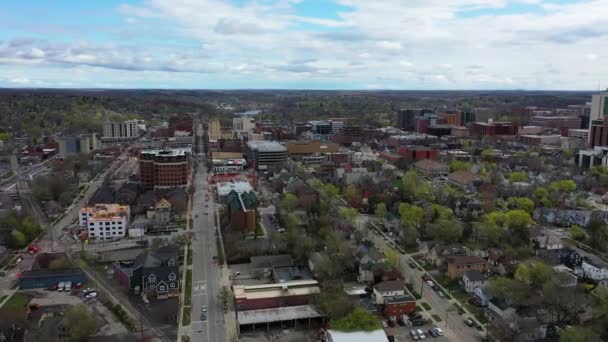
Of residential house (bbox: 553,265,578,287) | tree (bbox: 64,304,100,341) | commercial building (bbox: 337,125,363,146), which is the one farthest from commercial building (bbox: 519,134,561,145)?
tree (bbox: 64,304,100,341)

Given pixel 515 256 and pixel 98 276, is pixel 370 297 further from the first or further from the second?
pixel 98 276

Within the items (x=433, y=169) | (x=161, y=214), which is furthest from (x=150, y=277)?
(x=433, y=169)

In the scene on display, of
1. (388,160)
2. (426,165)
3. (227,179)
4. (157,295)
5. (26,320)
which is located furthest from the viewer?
(388,160)

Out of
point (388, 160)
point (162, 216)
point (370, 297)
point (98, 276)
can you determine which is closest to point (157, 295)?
point (98, 276)

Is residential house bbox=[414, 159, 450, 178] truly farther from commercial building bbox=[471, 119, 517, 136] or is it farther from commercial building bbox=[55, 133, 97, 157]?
commercial building bbox=[55, 133, 97, 157]

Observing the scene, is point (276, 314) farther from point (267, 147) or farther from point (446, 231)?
point (267, 147)

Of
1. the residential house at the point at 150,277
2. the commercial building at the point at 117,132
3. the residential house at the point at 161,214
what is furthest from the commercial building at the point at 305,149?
the residential house at the point at 150,277
